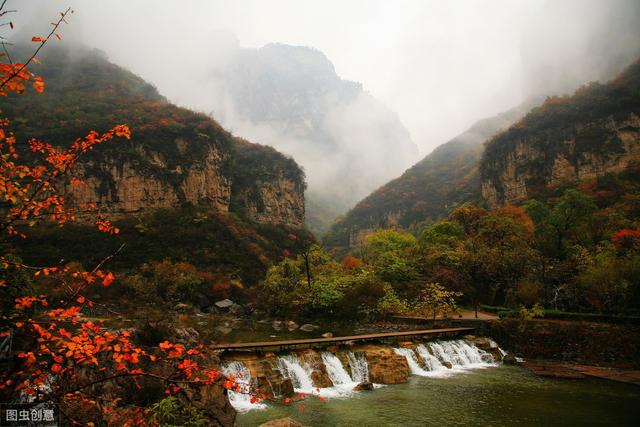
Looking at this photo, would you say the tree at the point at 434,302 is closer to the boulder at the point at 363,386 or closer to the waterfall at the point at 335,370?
the waterfall at the point at 335,370

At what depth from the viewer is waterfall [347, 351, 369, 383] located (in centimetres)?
1781

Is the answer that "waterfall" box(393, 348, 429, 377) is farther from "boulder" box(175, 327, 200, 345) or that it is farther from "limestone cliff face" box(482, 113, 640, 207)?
"limestone cliff face" box(482, 113, 640, 207)

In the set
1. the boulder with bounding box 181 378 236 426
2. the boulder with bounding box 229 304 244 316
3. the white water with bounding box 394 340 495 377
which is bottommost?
the white water with bounding box 394 340 495 377

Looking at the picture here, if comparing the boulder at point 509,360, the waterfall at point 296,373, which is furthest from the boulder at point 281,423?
the boulder at point 509,360

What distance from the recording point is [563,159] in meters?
71.8

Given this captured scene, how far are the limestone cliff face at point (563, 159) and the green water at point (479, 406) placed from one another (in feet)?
202

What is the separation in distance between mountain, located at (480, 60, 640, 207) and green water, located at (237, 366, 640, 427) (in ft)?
192

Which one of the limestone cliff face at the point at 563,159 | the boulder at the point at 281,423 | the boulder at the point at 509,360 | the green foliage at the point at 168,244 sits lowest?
the boulder at the point at 509,360

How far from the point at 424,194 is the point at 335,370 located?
106 m

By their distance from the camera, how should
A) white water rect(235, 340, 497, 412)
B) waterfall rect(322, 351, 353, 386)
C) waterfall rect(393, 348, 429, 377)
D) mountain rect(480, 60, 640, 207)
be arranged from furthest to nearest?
mountain rect(480, 60, 640, 207) < waterfall rect(393, 348, 429, 377) < waterfall rect(322, 351, 353, 386) < white water rect(235, 340, 497, 412)

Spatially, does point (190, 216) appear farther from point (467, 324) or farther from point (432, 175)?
point (432, 175)

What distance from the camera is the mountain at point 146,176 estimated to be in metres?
→ 55.2

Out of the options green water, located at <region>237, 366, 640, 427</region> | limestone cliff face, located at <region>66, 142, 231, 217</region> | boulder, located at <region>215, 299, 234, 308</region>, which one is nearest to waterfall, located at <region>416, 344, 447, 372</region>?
green water, located at <region>237, 366, 640, 427</region>

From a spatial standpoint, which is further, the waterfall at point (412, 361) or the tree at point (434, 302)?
the tree at point (434, 302)
